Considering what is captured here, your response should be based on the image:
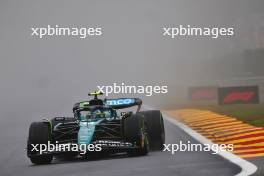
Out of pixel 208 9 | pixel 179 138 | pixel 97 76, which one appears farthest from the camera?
pixel 208 9

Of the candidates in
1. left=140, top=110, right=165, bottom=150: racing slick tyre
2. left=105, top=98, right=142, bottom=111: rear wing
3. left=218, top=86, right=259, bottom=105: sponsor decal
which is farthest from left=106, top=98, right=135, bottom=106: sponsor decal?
left=218, top=86, right=259, bottom=105: sponsor decal

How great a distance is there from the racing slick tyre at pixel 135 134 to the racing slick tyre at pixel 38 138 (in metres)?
1.30

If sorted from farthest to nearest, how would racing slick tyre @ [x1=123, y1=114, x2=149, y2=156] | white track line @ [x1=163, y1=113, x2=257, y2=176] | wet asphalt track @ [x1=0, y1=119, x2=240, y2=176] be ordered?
racing slick tyre @ [x1=123, y1=114, x2=149, y2=156]
wet asphalt track @ [x1=0, y1=119, x2=240, y2=176]
white track line @ [x1=163, y1=113, x2=257, y2=176]

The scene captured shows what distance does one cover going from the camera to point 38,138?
14.5m

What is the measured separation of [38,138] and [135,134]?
1.59 meters

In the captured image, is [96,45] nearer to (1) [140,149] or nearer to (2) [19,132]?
(2) [19,132]

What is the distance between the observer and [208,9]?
5817 inches

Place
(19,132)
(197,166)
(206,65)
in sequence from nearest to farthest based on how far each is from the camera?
1. (197,166)
2. (19,132)
3. (206,65)

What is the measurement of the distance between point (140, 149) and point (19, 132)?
11.1 m

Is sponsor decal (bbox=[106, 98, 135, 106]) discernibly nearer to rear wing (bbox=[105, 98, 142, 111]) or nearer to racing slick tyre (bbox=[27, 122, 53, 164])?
rear wing (bbox=[105, 98, 142, 111])

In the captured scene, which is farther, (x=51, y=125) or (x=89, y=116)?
(x=89, y=116)

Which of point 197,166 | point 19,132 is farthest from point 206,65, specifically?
point 197,166

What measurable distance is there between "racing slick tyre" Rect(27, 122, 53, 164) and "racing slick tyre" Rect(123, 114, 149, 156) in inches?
51.1

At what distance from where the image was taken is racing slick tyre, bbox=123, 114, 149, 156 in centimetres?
1445
